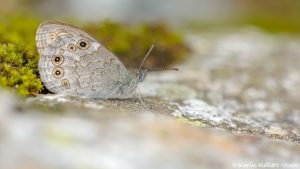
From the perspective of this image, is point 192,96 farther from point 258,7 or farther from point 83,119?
point 258,7

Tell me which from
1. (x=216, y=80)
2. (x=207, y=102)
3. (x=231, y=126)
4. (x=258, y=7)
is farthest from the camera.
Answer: (x=258, y=7)

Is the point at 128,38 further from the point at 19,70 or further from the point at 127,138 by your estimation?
the point at 127,138

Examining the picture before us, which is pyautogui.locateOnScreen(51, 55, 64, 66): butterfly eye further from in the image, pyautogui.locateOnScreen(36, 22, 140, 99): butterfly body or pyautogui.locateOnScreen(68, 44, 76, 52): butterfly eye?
pyautogui.locateOnScreen(68, 44, 76, 52): butterfly eye

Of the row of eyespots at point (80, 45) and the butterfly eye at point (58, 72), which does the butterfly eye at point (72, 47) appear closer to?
the row of eyespots at point (80, 45)

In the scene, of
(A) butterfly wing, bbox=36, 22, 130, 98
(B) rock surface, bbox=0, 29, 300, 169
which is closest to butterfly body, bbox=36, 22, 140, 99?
(A) butterfly wing, bbox=36, 22, 130, 98

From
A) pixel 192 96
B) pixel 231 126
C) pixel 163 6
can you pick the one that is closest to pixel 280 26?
pixel 163 6

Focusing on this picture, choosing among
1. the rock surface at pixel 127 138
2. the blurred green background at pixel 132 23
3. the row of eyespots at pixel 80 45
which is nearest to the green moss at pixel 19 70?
the blurred green background at pixel 132 23

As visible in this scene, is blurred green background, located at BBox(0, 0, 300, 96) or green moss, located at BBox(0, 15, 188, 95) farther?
green moss, located at BBox(0, 15, 188, 95)

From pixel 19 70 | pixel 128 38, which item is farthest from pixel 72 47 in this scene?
pixel 128 38
